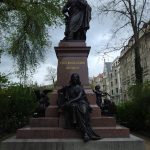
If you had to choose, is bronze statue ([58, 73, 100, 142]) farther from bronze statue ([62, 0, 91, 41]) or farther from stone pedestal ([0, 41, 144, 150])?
bronze statue ([62, 0, 91, 41])

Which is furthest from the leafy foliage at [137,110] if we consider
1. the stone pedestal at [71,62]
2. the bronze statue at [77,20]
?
the stone pedestal at [71,62]

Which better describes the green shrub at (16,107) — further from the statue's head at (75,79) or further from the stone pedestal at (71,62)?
the statue's head at (75,79)

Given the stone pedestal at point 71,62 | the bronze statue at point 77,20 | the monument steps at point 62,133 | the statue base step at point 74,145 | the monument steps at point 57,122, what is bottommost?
the statue base step at point 74,145

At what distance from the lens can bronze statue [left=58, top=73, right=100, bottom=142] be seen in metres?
10.4

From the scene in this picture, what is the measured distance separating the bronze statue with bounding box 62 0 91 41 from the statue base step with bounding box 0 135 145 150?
186 inches

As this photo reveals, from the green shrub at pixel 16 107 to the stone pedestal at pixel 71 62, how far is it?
9322mm

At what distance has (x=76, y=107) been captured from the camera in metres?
10.6

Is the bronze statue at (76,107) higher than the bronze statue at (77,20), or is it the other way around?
the bronze statue at (77,20)

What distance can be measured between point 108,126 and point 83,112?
1.02 metres

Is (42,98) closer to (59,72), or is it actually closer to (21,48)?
(59,72)

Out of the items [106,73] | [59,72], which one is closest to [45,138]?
[59,72]

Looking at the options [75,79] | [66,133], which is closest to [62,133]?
[66,133]

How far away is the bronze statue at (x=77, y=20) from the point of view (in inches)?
537

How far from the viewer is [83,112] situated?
1056cm
